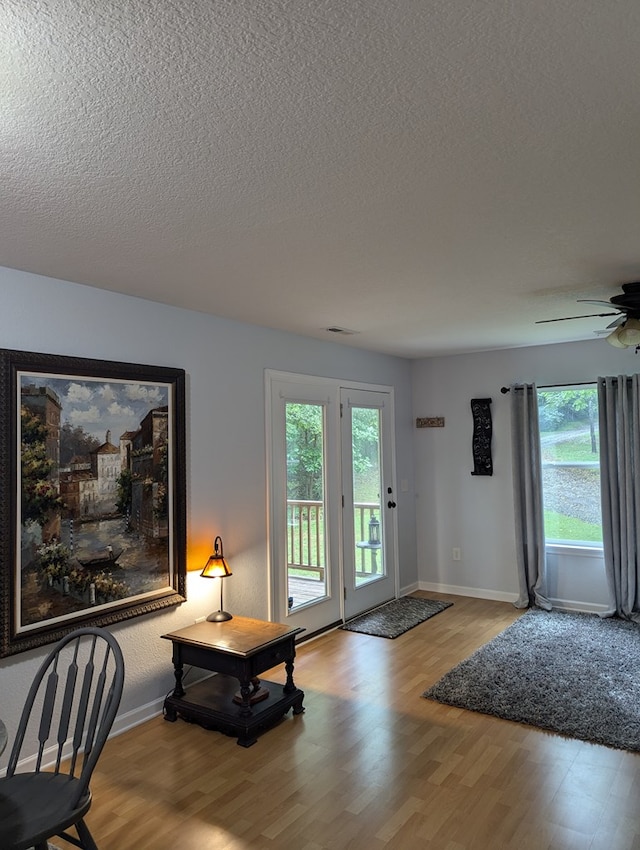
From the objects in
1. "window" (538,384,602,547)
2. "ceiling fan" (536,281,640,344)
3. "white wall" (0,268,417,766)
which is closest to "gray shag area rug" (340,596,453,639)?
"white wall" (0,268,417,766)

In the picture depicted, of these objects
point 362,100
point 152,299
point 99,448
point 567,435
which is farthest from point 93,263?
point 567,435

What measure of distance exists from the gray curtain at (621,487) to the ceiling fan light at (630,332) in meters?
1.66

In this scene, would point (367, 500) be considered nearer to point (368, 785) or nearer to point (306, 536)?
point (306, 536)

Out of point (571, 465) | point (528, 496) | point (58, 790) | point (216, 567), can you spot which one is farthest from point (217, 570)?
point (571, 465)

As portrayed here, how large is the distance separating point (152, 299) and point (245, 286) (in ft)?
2.11

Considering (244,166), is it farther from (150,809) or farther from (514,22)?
(150,809)

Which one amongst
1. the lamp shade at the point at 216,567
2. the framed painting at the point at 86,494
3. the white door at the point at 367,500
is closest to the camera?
the framed painting at the point at 86,494

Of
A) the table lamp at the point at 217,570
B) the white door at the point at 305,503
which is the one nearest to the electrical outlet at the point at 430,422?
the white door at the point at 305,503

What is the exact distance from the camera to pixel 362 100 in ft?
4.79

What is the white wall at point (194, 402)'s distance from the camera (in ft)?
9.45

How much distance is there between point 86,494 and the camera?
3047mm

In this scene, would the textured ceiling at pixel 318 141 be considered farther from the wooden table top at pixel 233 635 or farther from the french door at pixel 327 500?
the wooden table top at pixel 233 635

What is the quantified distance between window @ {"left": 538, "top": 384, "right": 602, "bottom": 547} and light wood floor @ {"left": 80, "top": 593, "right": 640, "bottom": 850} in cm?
246

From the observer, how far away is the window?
5.16m
